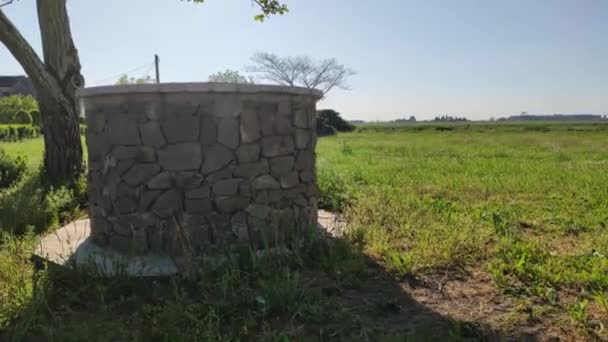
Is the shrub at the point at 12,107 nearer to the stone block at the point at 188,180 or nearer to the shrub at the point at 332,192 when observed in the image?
the shrub at the point at 332,192

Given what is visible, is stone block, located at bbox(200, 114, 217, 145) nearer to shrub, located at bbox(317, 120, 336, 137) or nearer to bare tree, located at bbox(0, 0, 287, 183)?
bare tree, located at bbox(0, 0, 287, 183)

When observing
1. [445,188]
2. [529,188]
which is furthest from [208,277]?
[529,188]

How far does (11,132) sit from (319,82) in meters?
34.0

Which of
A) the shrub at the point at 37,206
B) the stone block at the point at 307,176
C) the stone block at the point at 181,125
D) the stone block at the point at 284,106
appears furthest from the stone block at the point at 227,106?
the shrub at the point at 37,206

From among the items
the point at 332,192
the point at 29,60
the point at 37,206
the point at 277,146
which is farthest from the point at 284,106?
the point at 29,60

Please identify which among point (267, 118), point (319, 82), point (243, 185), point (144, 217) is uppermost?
point (319, 82)

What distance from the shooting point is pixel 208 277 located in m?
3.14

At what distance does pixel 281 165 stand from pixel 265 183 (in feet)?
0.78

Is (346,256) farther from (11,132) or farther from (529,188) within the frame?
(11,132)

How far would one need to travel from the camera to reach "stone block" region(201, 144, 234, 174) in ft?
12.2

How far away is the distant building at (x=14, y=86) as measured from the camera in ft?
175

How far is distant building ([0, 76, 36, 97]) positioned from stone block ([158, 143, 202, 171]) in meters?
59.8

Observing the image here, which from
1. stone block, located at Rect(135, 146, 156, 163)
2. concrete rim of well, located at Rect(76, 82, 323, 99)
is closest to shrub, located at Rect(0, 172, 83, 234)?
stone block, located at Rect(135, 146, 156, 163)

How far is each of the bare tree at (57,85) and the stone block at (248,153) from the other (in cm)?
418
